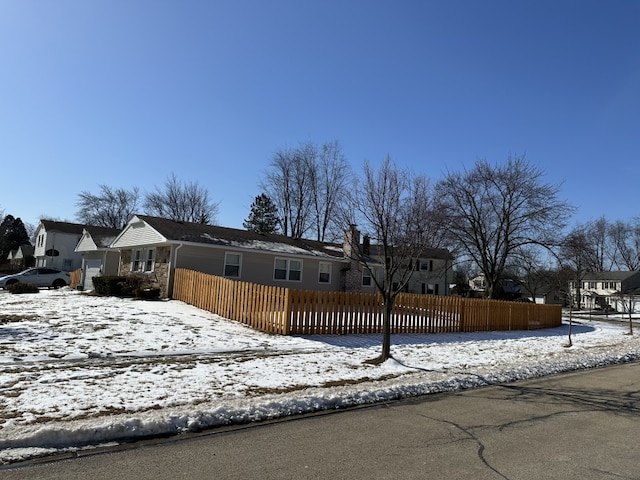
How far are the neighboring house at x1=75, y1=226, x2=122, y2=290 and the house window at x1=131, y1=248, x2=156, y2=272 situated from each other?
491 cm

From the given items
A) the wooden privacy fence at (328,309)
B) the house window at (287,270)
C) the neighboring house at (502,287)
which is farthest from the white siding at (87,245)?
the neighboring house at (502,287)

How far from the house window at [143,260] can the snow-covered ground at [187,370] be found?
24.9 feet

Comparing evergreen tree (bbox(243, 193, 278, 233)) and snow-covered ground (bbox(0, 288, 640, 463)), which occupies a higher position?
evergreen tree (bbox(243, 193, 278, 233))

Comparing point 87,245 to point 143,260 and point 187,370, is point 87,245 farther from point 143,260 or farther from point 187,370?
point 187,370

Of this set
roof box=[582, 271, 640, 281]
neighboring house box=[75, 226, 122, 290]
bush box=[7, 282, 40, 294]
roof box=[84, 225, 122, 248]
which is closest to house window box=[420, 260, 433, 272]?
roof box=[582, 271, 640, 281]

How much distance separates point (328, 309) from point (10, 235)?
2769 inches

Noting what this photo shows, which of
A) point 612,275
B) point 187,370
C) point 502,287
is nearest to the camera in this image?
point 187,370

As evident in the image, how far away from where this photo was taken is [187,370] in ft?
26.3

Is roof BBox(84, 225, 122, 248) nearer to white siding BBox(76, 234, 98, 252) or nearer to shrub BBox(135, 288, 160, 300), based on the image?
white siding BBox(76, 234, 98, 252)

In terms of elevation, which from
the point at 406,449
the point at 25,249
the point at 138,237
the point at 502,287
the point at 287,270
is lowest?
the point at 406,449

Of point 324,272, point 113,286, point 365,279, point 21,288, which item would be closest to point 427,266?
point 365,279

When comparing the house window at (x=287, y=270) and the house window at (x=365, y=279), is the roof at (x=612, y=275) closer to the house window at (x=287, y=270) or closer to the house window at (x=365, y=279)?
the house window at (x=365, y=279)

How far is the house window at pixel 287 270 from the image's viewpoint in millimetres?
24938

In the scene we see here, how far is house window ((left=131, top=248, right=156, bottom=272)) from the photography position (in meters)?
23.5
